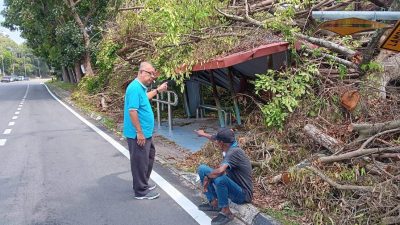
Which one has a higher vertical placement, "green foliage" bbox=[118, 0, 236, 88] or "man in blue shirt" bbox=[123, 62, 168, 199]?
"green foliage" bbox=[118, 0, 236, 88]

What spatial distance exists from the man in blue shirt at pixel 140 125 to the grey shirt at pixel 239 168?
1.32m

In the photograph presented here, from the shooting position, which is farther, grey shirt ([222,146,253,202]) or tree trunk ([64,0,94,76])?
tree trunk ([64,0,94,76])

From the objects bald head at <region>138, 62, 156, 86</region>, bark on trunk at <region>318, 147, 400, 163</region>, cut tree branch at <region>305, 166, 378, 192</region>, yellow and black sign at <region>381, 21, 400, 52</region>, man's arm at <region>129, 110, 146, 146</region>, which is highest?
yellow and black sign at <region>381, 21, 400, 52</region>

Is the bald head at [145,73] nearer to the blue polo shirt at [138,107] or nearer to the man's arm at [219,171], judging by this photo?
the blue polo shirt at [138,107]

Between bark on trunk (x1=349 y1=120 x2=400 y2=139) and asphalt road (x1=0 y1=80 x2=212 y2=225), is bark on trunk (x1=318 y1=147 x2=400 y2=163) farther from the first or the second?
asphalt road (x1=0 y1=80 x2=212 y2=225)

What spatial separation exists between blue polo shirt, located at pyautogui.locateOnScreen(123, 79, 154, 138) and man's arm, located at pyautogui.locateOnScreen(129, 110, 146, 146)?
0.06 metres

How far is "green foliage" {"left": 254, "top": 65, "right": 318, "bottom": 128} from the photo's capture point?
6.73 metres

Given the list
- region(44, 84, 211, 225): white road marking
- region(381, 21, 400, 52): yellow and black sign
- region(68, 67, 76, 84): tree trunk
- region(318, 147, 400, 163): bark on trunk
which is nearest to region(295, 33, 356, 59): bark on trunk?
region(318, 147, 400, 163): bark on trunk

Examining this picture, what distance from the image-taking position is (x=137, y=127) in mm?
5445

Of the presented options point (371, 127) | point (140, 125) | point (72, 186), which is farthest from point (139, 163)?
point (371, 127)

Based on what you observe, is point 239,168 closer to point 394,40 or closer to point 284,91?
point 394,40

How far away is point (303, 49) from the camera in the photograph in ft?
24.7

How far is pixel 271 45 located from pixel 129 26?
5465 mm

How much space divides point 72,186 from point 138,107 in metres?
1.88
